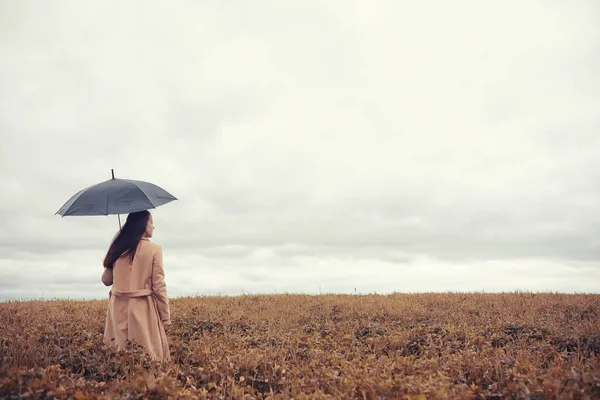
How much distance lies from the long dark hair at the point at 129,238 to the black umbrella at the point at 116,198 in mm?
199

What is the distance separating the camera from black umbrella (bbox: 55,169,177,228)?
871cm

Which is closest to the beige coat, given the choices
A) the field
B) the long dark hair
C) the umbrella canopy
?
the long dark hair

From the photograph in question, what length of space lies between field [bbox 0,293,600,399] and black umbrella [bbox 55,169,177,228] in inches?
93.0

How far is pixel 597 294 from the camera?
20453mm

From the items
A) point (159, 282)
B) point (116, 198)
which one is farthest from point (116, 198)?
point (159, 282)

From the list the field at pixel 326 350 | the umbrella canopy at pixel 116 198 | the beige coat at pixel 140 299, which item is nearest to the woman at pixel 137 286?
the beige coat at pixel 140 299

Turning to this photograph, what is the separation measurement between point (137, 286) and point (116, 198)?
156 centimetres

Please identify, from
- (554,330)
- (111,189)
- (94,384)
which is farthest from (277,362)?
(554,330)

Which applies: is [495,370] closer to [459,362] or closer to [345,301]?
[459,362]

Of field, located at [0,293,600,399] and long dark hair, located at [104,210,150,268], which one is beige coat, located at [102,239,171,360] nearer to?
long dark hair, located at [104,210,150,268]

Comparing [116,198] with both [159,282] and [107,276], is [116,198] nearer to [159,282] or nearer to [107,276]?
[107,276]

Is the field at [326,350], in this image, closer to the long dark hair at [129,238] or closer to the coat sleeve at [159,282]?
the coat sleeve at [159,282]

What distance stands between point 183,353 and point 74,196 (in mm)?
3676

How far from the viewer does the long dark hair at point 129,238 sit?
336 inches
